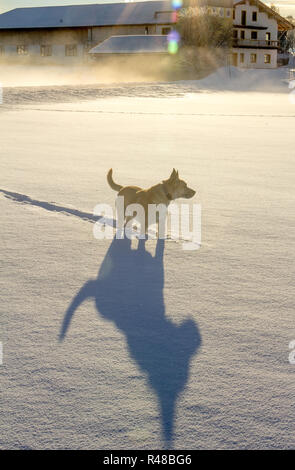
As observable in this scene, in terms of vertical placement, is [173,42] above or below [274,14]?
below

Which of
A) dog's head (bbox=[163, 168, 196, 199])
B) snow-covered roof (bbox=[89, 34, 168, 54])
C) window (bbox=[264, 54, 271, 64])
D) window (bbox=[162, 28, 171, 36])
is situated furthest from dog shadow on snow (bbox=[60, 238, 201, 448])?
window (bbox=[264, 54, 271, 64])

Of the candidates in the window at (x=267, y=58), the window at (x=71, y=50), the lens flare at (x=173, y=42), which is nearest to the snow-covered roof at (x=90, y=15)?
the window at (x=71, y=50)

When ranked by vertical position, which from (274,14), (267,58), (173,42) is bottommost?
(267,58)

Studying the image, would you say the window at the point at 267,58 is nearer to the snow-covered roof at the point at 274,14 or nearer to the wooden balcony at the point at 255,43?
the wooden balcony at the point at 255,43

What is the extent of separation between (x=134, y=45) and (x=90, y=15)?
1511 centimetres

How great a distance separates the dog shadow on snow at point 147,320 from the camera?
2434 millimetres

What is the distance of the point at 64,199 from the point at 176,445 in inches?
165

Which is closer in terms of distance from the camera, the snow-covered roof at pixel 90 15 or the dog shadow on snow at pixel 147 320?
the dog shadow on snow at pixel 147 320

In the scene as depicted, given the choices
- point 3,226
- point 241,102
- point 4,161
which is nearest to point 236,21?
point 241,102

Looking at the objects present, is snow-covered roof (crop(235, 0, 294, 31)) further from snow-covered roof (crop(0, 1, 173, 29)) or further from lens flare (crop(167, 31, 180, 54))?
snow-covered roof (crop(0, 1, 173, 29))

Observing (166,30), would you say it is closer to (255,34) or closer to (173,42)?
(173,42)

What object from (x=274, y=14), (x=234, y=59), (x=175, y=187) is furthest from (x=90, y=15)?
(x=175, y=187)

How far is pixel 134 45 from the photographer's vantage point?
4097 cm
